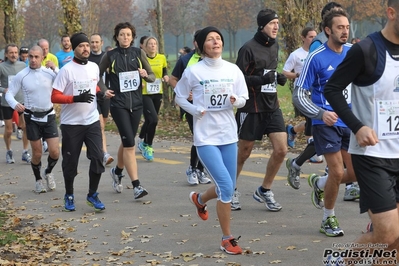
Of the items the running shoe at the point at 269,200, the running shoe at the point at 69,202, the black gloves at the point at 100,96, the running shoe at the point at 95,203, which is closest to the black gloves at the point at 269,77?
the running shoe at the point at 269,200

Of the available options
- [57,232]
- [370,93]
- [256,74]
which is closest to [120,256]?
[57,232]

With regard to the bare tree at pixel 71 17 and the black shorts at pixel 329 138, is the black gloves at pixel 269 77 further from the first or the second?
the bare tree at pixel 71 17

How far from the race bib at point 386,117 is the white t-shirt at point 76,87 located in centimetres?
522

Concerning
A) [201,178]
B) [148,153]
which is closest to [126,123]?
[201,178]

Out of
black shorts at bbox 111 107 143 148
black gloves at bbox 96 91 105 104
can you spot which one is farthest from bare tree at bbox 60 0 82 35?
black gloves at bbox 96 91 105 104

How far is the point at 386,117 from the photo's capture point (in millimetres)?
5258

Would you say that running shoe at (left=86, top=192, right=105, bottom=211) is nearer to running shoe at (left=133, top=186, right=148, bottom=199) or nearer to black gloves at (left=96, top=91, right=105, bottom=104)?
running shoe at (left=133, top=186, right=148, bottom=199)

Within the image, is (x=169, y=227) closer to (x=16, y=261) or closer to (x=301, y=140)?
(x=16, y=261)

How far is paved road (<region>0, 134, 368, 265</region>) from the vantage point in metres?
7.32

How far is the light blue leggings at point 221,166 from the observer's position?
7.35 metres

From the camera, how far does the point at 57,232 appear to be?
879cm

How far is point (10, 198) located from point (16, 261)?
4.02 m

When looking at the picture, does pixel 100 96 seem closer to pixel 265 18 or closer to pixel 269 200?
pixel 265 18

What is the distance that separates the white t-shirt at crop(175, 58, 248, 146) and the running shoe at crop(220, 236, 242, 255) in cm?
90
